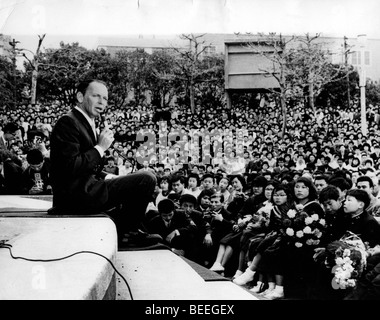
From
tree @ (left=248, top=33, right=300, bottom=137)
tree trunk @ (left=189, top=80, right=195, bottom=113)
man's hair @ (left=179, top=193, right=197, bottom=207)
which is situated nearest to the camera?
man's hair @ (left=179, top=193, right=197, bottom=207)

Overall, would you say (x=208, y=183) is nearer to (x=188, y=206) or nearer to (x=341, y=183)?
(x=188, y=206)

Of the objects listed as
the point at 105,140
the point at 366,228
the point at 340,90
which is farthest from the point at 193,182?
the point at 340,90

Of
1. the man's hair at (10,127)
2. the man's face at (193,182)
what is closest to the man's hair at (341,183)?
the man's face at (193,182)

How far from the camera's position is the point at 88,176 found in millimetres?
2359

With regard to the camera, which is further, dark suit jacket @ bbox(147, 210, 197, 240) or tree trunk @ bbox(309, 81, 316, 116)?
tree trunk @ bbox(309, 81, 316, 116)

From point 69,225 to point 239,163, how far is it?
546 centimetres

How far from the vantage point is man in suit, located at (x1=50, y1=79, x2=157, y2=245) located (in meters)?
2.32

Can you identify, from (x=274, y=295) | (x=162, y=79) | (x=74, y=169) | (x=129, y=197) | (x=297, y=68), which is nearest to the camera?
(x=74, y=169)

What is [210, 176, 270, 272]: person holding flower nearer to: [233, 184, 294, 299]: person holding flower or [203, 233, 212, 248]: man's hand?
[203, 233, 212, 248]: man's hand

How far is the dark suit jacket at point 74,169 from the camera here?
7.58ft

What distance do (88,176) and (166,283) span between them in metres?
0.68

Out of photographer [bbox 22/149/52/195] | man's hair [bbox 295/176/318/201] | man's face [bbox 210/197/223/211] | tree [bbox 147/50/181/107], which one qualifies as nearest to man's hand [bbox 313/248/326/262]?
man's hair [bbox 295/176/318/201]

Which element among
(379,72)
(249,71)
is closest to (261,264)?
(379,72)

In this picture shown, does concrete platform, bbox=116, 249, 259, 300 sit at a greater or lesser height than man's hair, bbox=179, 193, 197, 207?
lesser
